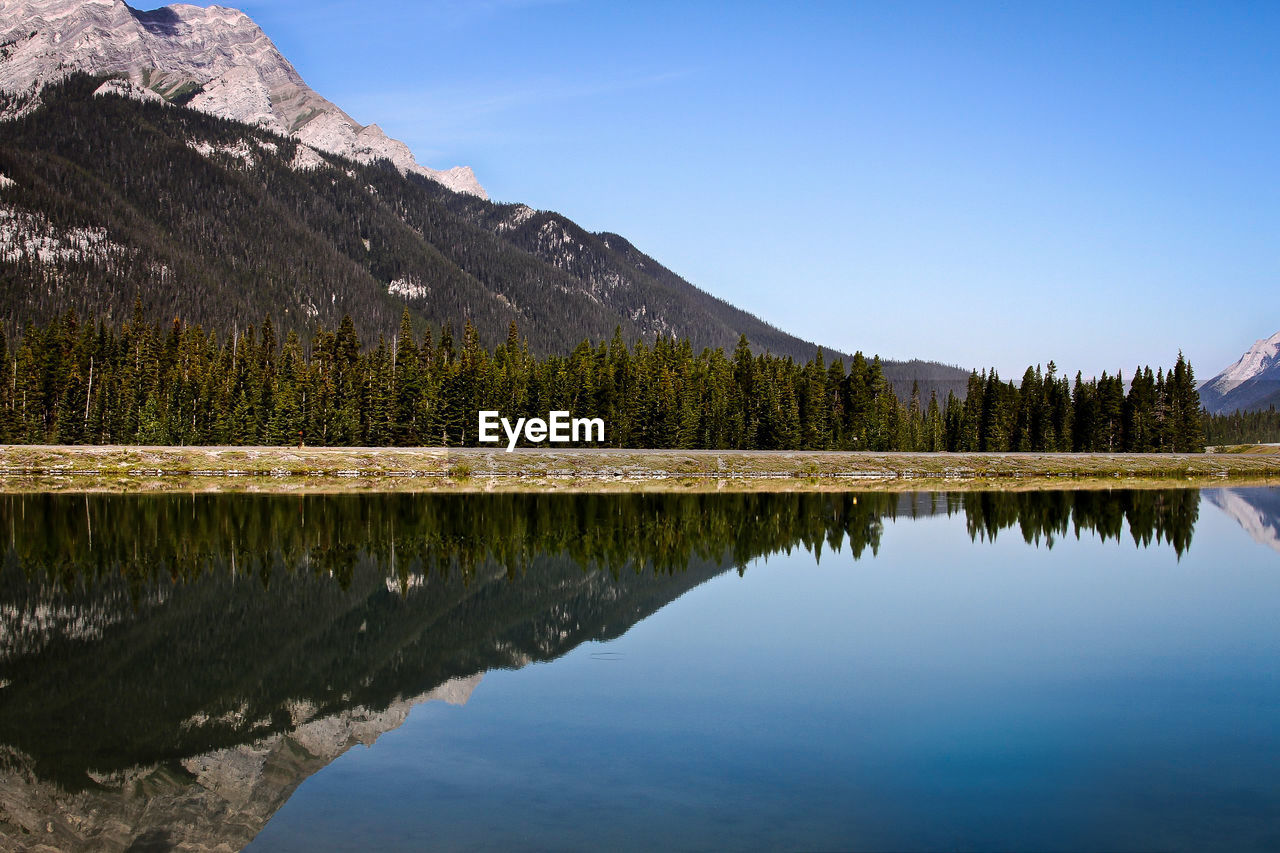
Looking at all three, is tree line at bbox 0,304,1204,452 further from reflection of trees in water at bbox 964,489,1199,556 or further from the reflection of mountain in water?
reflection of trees in water at bbox 964,489,1199,556

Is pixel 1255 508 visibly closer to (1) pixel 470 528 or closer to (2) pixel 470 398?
(1) pixel 470 528

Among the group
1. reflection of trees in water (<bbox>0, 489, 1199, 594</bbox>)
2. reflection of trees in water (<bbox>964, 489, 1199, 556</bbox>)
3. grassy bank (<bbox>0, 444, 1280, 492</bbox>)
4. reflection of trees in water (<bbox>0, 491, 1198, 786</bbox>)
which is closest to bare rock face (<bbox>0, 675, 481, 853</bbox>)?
reflection of trees in water (<bbox>0, 491, 1198, 786</bbox>)

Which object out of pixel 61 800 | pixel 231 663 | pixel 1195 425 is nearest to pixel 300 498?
pixel 231 663

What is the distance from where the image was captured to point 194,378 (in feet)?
337

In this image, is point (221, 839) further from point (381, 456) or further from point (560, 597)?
→ point (381, 456)

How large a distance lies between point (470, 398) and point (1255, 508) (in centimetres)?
6734

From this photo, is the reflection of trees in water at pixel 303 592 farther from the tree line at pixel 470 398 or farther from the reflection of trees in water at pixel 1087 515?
the tree line at pixel 470 398

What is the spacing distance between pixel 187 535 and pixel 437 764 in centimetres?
2555

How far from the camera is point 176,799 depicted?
12047 mm

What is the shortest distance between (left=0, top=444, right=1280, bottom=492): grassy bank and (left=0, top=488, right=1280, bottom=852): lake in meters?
33.9

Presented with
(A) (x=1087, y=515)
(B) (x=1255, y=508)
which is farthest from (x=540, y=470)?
(B) (x=1255, y=508)

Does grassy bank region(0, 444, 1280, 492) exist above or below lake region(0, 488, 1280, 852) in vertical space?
above

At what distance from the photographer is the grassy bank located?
217 ft

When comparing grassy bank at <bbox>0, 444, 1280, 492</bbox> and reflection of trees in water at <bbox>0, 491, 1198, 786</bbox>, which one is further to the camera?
grassy bank at <bbox>0, 444, 1280, 492</bbox>
